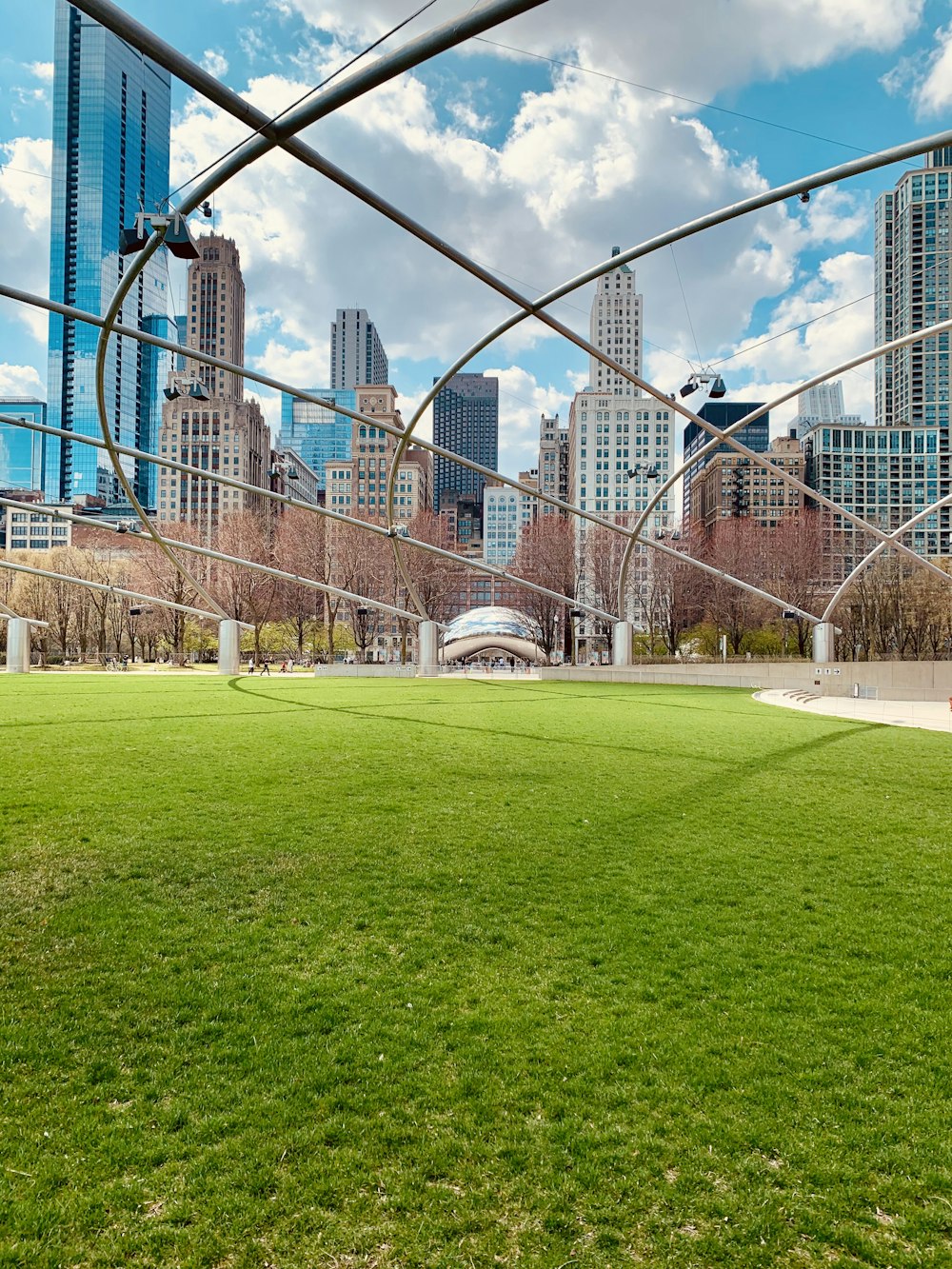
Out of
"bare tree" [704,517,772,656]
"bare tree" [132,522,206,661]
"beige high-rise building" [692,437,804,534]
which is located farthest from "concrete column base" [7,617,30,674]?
"beige high-rise building" [692,437,804,534]

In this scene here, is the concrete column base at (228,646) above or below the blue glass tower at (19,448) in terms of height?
below

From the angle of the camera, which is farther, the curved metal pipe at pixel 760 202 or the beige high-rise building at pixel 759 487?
the beige high-rise building at pixel 759 487

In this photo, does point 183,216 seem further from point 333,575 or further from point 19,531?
point 19,531

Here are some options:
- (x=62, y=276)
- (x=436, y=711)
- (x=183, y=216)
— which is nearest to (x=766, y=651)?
(x=436, y=711)

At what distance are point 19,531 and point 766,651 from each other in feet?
452

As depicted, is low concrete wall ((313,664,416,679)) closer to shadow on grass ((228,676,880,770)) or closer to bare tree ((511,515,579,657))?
bare tree ((511,515,579,657))

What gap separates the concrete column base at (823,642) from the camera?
43.8 metres

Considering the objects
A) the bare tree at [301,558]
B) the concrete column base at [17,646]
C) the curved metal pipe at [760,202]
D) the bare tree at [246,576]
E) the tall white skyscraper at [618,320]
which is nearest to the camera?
the curved metal pipe at [760,202]

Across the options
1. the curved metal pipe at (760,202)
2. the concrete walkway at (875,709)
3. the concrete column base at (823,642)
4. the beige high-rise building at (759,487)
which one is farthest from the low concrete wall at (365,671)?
the beige high-rise building at (759,487)

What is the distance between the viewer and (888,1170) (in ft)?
11.4

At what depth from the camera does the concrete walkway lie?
2422 centimetres

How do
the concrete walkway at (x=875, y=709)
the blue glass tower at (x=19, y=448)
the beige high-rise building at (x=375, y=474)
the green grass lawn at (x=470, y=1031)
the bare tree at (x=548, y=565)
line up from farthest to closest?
1. the beige high-rise building at (x=375, y=474)
2. the blue glass tower at (x=19, y=448)
3. the bare tree at (x=548, y=565)
4. the concrete walkway at (x=875, y=709)
5. the green grass lawn at (x=470, y=1031)

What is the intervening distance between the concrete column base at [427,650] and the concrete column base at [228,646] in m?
11.9

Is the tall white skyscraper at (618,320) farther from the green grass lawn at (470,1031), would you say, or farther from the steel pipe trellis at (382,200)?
the green grass lawn at (470,1031)
